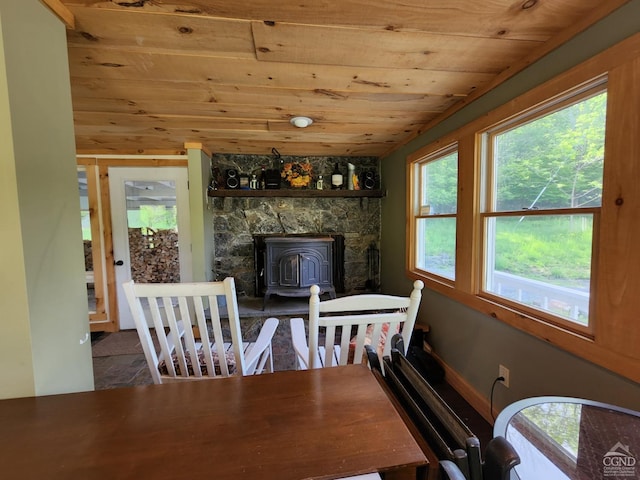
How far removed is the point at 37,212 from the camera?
93cm

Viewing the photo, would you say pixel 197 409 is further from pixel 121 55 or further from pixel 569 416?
pixel 121 55

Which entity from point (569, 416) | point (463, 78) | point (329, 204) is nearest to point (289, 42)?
point (463, 78)

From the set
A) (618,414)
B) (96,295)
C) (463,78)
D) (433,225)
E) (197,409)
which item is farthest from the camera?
(96,295)

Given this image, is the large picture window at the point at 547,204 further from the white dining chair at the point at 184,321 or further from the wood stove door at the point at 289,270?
the wood stove door at the point at 289,270

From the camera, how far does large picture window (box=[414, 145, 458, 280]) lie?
7.45 feet

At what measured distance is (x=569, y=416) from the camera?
94cm

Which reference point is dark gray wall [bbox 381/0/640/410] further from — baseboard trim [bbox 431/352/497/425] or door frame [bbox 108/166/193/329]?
door frame [bbox 108/166/193/329]

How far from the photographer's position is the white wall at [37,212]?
0.85 m

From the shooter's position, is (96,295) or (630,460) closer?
(630,460)

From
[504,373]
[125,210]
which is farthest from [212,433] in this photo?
[125,210]

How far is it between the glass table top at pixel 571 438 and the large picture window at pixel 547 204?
1.54ft

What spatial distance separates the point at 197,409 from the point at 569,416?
4.05 ft

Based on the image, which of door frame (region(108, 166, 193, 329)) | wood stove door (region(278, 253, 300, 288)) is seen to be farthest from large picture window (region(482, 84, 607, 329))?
door frame (region(108, 166, 193, 329))

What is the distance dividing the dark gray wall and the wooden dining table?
104cm
